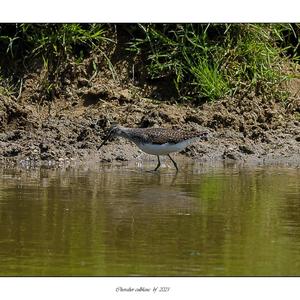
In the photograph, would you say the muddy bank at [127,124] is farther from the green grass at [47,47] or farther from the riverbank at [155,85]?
the green grass at [47,47]

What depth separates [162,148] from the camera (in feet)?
42.0

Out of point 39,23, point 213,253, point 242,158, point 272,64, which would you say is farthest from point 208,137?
point 213,253

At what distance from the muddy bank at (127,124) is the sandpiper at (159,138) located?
39 cm

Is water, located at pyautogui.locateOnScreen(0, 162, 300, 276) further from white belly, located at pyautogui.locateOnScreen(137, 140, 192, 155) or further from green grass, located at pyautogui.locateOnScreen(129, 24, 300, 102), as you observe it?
green grass, located at pyautogui.locateOnScreen(129, 24, 300, 102)

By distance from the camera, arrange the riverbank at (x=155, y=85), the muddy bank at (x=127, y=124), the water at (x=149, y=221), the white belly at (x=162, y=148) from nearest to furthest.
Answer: the water at (x=149, y=221), the white belly at (x=162, y=148), the muddy bank at (x=127, y=124), the riverbank at (x=155, y=85)

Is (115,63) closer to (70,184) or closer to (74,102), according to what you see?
(74,102)

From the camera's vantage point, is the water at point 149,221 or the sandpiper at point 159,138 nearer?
the water at point 149,221

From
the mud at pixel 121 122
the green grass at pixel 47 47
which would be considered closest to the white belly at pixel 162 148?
the mud at pixel 121 122

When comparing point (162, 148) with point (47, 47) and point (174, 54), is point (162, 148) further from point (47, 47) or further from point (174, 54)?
point (47, 47)

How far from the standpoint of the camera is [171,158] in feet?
43.1

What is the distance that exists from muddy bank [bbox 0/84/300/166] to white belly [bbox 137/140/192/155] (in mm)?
564

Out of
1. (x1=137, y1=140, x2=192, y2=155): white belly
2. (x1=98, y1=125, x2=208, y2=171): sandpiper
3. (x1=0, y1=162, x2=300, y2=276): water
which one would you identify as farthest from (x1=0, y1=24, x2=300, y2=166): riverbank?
(x1=0, y1=162, x2=300, y2=276): water

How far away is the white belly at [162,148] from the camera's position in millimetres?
12781

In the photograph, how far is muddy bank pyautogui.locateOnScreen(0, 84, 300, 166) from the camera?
13172 millimetres
